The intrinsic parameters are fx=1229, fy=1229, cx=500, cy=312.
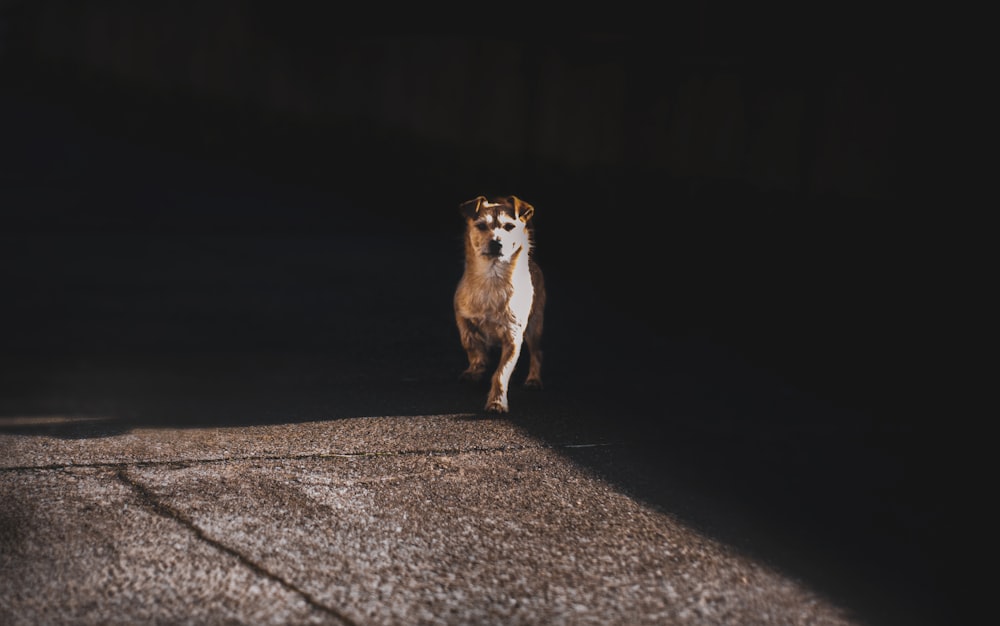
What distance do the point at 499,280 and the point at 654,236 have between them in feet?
12.3

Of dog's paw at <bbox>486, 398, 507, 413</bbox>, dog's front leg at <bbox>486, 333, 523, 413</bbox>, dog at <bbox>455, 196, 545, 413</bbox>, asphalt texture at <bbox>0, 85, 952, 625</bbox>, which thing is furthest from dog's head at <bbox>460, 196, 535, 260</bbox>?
asphalt texture at <bbox>0, 85, 952, 625</bbox>

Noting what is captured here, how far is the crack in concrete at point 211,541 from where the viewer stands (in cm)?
372

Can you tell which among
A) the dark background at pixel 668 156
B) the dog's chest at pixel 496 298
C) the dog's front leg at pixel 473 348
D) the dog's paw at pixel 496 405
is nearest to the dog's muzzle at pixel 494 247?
the dog's chest at pixel 496 298

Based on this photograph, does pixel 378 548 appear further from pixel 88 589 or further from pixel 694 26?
pixel 694 26

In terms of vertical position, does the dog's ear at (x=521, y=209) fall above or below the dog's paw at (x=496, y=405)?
above

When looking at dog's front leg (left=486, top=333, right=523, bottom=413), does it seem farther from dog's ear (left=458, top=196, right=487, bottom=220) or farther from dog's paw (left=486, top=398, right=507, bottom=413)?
dog's ear (left=458, top=196, right=487, bottom=220)

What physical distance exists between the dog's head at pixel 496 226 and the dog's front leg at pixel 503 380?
440 mm

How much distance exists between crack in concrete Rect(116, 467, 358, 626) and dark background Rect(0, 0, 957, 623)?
5.16 ft

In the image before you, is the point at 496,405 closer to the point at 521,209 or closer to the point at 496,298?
the point at 496,298

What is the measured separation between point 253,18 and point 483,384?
12.3 metres

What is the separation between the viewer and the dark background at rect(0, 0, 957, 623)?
5730mm

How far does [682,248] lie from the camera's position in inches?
359

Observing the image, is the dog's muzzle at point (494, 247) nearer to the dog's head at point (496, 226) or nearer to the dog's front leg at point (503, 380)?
the dog's head at point (496, 226)

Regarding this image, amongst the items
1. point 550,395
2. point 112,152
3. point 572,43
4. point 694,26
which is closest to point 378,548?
point 550,395
